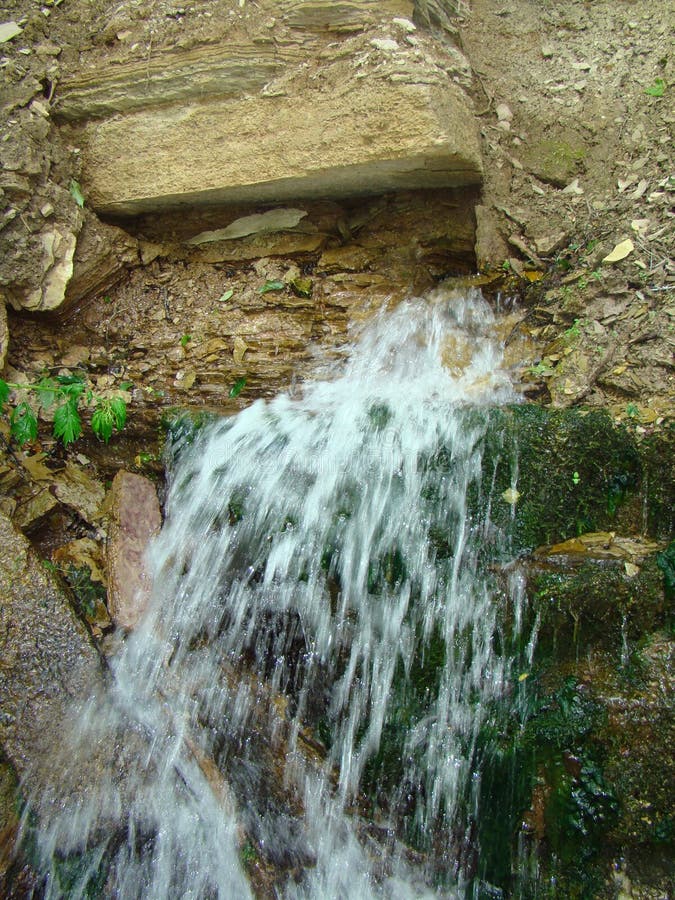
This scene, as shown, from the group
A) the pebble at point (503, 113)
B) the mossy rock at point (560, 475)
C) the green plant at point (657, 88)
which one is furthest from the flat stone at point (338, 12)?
the mossy rock at point (560, 475)

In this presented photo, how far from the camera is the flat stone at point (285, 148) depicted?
2.91 m

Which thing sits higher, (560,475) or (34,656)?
(560,475)

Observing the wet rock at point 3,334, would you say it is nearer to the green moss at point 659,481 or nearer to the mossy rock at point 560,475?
the mossy rock at point 560,475

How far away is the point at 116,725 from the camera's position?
2557 millimetres

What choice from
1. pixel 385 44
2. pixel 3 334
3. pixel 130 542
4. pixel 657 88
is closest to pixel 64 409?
pixel 3 334

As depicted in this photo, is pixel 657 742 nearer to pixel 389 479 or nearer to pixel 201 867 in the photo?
pixel 389 479

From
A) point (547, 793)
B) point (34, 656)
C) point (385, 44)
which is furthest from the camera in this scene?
point (385, 44)

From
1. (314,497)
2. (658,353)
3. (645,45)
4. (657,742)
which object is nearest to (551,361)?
(658,353)

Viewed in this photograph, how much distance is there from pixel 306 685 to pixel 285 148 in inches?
93.4

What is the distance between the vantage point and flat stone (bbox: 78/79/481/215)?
2.91 m

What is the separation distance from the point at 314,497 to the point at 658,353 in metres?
1.46

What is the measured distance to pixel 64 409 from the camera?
3.08 meters

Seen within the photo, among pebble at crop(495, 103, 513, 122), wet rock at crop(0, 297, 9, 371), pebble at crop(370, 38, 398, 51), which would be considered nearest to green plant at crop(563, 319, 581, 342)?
pebble at crop(495, 103, 513, 122)

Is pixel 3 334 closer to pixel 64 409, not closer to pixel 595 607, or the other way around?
pixel 64 409
